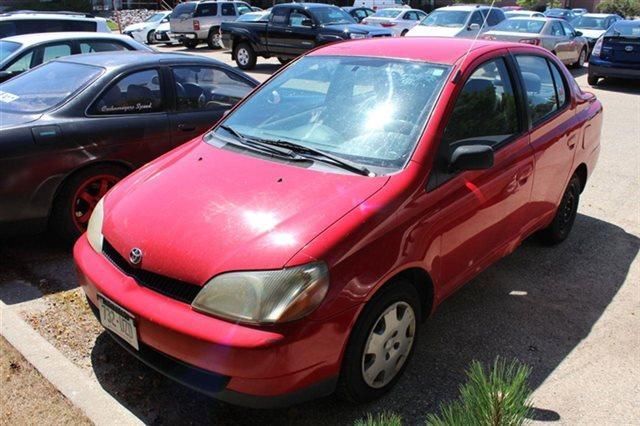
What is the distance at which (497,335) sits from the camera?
12.0 ft

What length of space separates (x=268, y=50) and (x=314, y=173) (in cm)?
1506

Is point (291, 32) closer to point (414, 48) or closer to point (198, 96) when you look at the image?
point (198, 96)

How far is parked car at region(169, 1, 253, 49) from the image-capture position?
23.5 metres

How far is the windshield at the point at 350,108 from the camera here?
10.5 feet

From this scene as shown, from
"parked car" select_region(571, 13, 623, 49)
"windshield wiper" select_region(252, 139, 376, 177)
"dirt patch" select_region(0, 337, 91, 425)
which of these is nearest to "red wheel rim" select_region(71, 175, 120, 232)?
"dirt patch" select_region(0, 337, 91, 425)

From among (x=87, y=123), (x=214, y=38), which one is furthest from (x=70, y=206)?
(x=214, y=38)

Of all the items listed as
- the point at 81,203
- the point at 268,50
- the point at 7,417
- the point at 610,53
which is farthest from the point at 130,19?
A: the point at 7,417

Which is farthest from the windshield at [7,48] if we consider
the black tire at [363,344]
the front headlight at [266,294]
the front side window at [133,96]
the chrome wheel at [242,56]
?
the chrome wheel at [242,56]

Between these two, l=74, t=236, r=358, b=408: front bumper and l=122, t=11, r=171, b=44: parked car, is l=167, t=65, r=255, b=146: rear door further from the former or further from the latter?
l=122, t=11, r=171, b=44: parked car

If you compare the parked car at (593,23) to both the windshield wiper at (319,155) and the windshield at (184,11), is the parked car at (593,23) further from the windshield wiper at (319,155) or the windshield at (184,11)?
→ the windshield wiper at (319,155)

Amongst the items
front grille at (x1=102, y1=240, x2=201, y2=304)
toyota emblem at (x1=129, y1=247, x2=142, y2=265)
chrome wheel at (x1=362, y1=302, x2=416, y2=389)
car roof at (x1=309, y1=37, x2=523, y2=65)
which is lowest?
chrome wheel at (x1=362, y1=302, x2=416, y2=389)

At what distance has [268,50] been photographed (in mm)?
17328

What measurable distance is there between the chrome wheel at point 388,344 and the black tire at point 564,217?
228 cm

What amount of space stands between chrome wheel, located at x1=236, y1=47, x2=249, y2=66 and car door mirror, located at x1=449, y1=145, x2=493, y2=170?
15.5 metres
